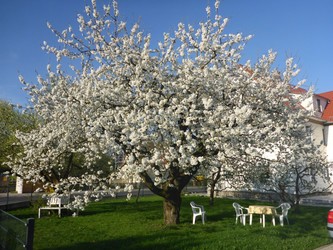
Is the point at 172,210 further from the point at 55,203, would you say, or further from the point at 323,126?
the point at 323,126

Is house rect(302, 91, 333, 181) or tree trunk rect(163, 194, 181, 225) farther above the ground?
house rect(302, 91, 333, 181)

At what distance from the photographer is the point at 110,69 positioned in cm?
1067

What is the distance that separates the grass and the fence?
1.38 m

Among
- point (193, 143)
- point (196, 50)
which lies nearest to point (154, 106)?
point (193, 143)

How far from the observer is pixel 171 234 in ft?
32.6

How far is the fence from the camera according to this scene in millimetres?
5664

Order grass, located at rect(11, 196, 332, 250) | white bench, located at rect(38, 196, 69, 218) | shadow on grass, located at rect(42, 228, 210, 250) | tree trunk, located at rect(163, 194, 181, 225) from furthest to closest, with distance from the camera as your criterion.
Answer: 1. white bench, located at rect(38, 196, 69, 218)
2. tree trunk, located at rect(163, 194, 181, 225)
3. grass, located at rect(11, 196, 332, 250)
4. shadow on grass, located at rect(42, 228, 210, 250)

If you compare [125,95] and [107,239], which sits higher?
[125,95]

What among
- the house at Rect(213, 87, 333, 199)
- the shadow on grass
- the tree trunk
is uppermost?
the house at Rect(213, 87, 333, 199)

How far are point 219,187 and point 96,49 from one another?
54.8 feet

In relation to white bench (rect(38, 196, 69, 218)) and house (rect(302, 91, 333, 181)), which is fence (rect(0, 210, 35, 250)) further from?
house (rect(302, 91, 333, 181))

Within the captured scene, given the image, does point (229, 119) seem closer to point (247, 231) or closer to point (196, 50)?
point (196, 50)

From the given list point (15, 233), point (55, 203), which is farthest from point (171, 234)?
point (55, 203)

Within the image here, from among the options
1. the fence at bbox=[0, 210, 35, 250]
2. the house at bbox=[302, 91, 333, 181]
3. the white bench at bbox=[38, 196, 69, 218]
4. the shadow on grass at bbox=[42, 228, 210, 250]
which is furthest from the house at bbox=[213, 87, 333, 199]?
the fence at bbox=[0, 210, 35, 250]
